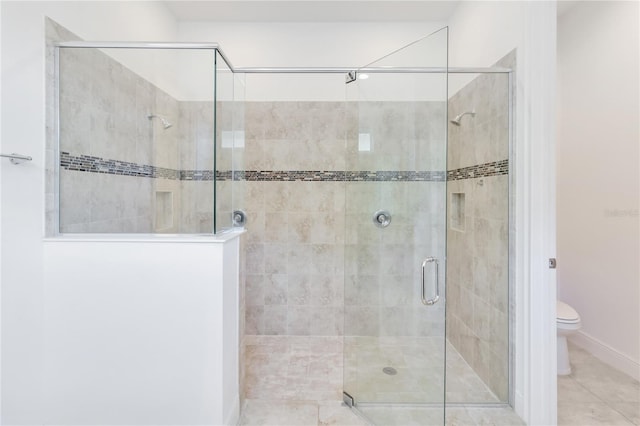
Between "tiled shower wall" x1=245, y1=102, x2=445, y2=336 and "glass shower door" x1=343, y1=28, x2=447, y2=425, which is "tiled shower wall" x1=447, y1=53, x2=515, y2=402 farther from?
"tiled shower wall" x1=245, y1=102, x2=445, y2=336

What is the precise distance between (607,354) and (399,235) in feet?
6.43

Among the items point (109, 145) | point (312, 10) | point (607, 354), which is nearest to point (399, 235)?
point (109, 145)

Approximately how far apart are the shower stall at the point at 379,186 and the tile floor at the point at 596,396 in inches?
15.0

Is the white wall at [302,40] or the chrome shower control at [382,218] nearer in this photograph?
the chrome shower control at [382,218]

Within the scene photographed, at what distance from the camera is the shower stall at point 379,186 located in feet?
5.32

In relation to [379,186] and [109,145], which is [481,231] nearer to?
[379,186]

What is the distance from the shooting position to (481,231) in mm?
2100

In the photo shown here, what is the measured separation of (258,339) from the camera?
9.46ft

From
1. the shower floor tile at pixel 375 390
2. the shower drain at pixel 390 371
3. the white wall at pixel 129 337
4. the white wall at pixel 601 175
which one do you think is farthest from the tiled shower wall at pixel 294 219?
the white wall at pixel 601 175

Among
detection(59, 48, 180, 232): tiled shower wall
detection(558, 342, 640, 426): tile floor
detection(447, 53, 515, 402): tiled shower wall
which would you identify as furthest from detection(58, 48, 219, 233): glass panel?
detection(558, 342, 640, 426): tile floor

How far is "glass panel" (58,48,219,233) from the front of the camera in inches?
63.3

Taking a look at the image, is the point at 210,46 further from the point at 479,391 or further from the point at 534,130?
the point at 479,391

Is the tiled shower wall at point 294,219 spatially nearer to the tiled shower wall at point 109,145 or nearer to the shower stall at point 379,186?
the shower stall at point 379,186

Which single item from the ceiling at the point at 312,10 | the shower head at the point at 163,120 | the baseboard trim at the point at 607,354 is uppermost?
the ceiling at the point at 312,10
